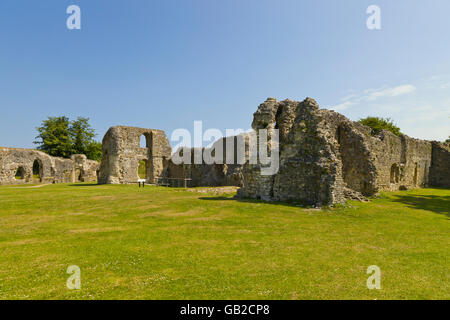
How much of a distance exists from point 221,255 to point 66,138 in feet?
168

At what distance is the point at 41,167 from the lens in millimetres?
31141

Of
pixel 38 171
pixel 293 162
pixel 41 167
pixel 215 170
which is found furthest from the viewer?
pixel 38 171

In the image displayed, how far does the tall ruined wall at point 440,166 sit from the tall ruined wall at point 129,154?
32.1 meters

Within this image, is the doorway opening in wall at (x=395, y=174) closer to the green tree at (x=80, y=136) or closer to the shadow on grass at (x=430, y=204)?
the shadow on grass at (x=430, y=204)

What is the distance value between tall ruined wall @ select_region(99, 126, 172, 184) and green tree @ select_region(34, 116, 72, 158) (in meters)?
24.4

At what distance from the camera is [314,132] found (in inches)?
505

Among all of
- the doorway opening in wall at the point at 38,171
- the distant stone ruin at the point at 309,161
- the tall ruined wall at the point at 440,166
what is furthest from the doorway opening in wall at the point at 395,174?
the doorway opening in wall at the point at 38,171

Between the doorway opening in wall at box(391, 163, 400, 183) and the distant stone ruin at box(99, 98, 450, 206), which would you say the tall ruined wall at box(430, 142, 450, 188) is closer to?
the distant stone ruin at box(99, 98, 450, 206)

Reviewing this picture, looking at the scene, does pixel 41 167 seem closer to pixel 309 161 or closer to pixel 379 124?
pixel 309 161

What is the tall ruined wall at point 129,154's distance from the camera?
26125mm

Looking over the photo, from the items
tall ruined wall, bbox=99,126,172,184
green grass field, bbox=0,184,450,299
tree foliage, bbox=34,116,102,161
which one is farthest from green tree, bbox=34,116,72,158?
green grass field, bbox=0,184,450,299

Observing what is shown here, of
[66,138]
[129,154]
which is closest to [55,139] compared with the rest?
[66,138]
